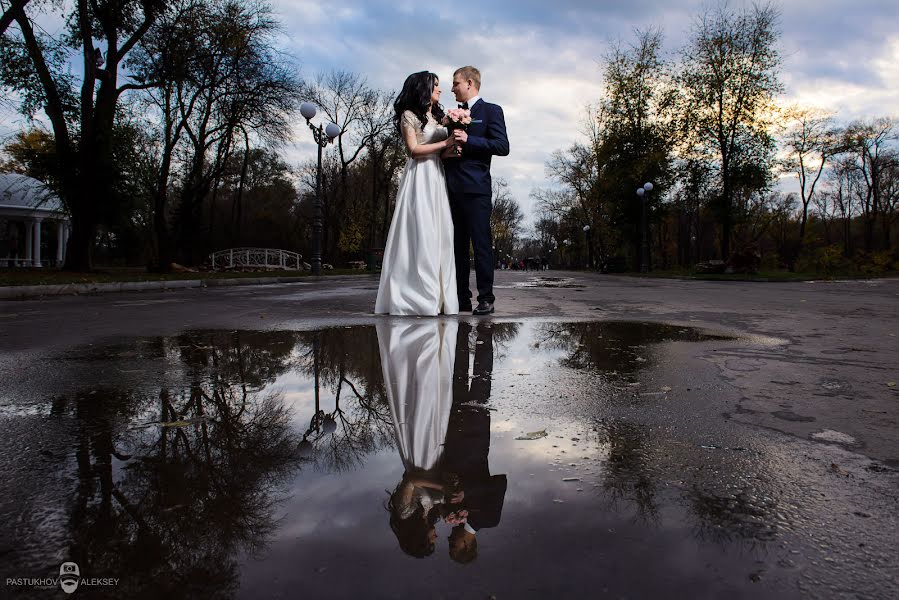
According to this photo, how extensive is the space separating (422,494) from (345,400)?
100cm

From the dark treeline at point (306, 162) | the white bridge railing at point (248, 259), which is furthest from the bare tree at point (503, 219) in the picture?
the white bridge railing at point (248, 259)

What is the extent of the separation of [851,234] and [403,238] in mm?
67461

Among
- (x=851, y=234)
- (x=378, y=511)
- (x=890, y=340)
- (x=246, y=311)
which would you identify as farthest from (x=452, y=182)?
(x=851, y=234)

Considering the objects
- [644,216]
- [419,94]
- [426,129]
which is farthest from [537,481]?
[644,216]

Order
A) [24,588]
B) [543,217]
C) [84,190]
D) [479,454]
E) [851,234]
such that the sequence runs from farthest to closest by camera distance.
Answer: [543,217] → [851,234] → [84,190] → [479,454] → [24,588]

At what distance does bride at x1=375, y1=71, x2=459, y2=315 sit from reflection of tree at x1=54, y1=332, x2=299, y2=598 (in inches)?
119

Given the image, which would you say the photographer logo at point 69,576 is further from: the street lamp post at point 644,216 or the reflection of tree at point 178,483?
the street lamp post at point 644,216

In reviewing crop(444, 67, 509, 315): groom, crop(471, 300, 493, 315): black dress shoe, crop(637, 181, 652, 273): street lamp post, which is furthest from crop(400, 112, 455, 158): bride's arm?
crop(637, 181, 652, 273): street lamp post

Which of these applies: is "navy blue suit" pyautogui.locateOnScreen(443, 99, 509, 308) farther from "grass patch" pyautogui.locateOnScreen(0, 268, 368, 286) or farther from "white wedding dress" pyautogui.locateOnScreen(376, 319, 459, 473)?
"grass patch" pyautogui.locateOnScreen(0, 268, 368, 286)

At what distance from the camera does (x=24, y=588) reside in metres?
0.95

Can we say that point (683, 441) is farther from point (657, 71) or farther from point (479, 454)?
point (657, 71)

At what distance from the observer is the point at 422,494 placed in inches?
52.4

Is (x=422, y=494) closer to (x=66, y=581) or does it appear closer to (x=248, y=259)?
(x=66, y=581)

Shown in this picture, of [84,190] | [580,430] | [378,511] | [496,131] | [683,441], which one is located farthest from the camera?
[84,190]
